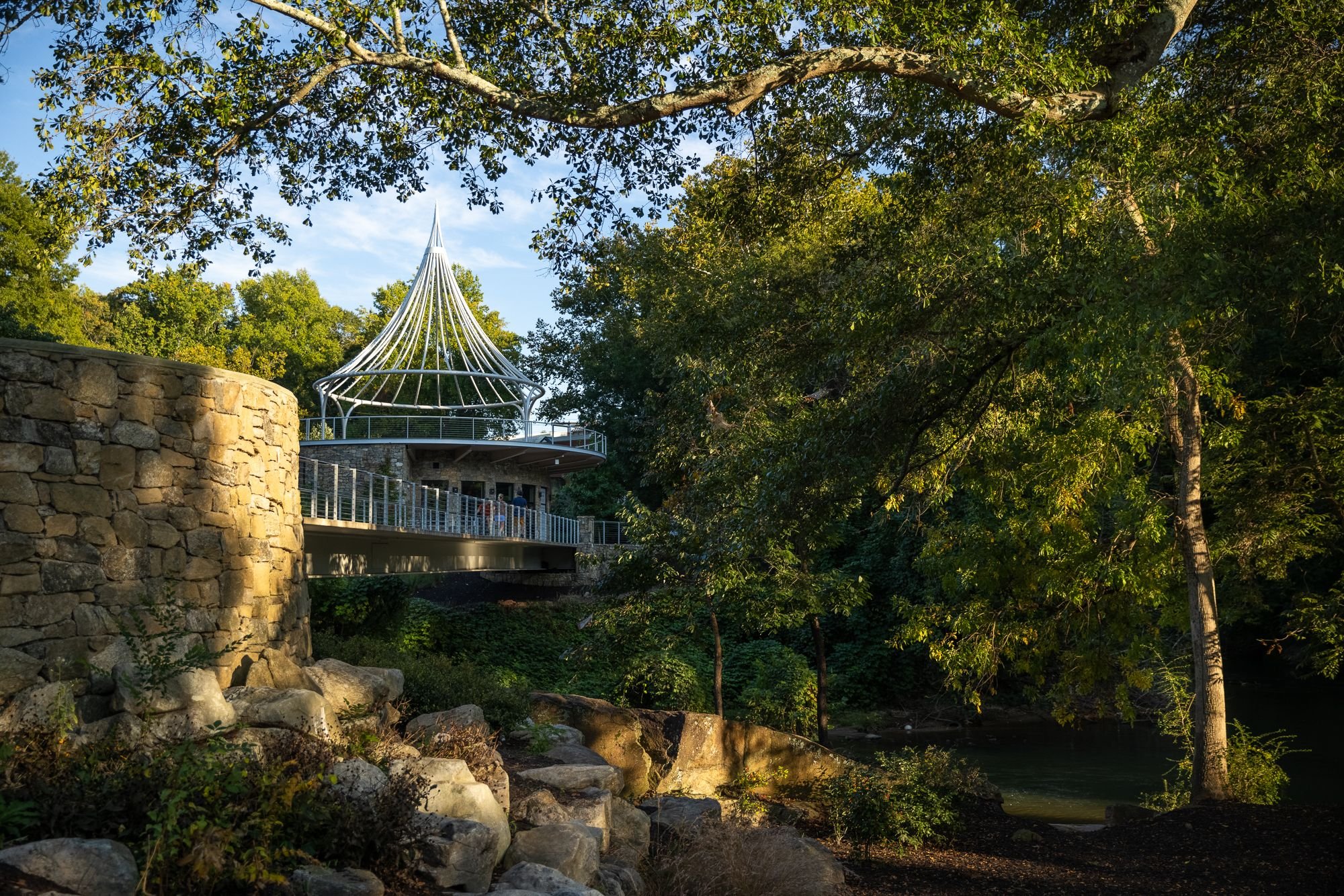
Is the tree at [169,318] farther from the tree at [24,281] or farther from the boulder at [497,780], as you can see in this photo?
the boulder at [497,780]

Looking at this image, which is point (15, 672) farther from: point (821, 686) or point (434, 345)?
point (434, 345)

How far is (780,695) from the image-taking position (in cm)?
1759

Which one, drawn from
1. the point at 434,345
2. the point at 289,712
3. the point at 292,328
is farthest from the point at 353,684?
the point at 292,328

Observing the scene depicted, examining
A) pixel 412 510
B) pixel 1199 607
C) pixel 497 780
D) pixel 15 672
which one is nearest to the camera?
pixel 15 672

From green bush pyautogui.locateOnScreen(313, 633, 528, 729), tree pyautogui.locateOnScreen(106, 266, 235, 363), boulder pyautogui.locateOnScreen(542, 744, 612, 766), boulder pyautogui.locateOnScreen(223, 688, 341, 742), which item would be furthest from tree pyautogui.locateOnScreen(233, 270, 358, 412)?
boulder pyautogui.locateOnScreen(223, 688, 341, 742)

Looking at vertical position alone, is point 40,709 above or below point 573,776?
above

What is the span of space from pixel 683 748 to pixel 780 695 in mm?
5873

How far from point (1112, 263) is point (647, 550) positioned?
25.9 ft

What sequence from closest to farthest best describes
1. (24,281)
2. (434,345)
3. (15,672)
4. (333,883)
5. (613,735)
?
(333,883)
(15,672)
(613,735)
(24,281)
(434,345)

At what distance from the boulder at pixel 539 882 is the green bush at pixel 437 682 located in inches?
120

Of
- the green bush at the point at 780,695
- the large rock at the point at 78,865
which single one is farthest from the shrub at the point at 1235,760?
the large rock at the point at 78,865

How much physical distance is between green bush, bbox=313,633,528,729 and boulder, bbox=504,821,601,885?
8.29 feet

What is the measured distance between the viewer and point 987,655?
44.4 feet

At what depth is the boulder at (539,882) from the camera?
18.9 feet
